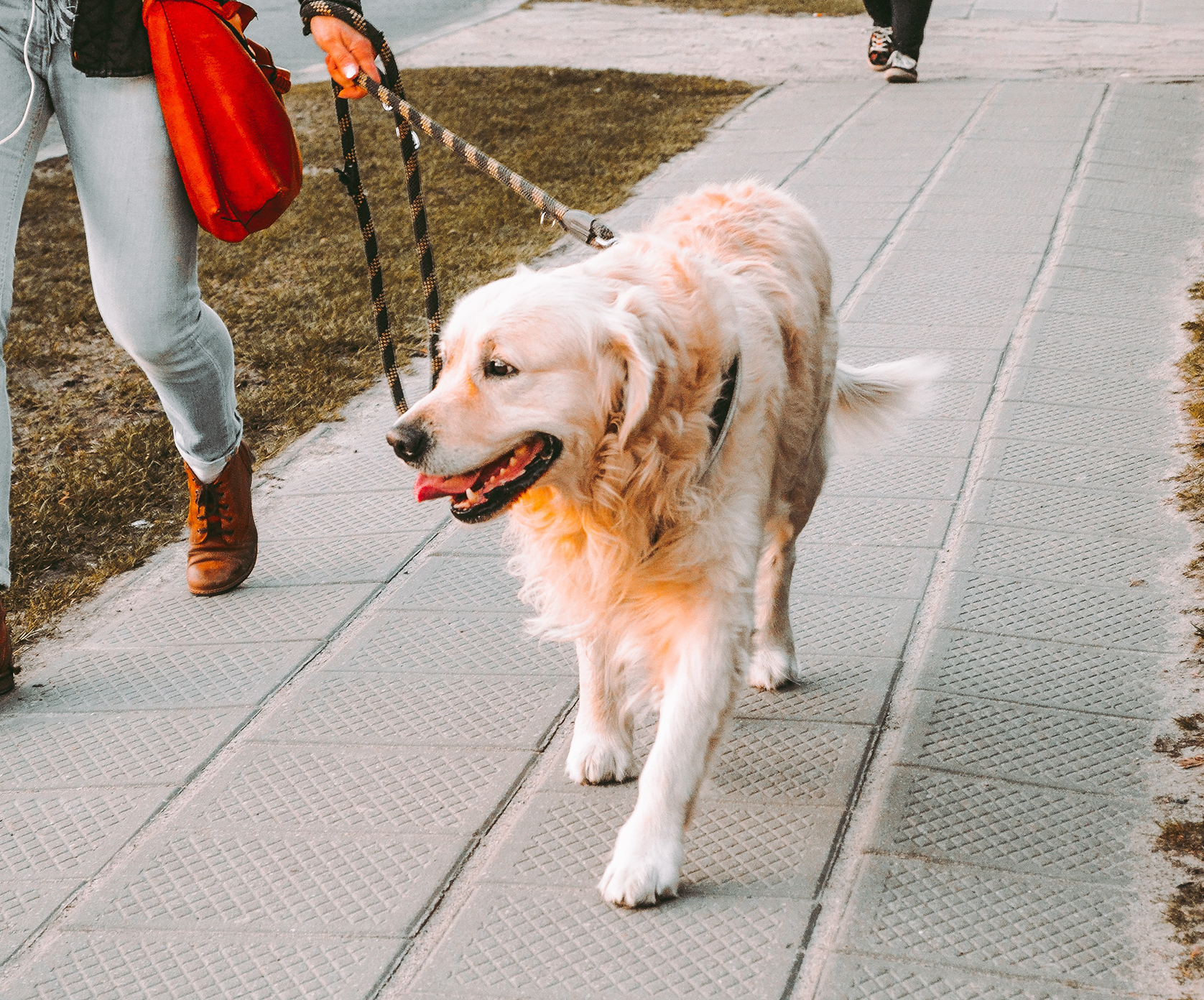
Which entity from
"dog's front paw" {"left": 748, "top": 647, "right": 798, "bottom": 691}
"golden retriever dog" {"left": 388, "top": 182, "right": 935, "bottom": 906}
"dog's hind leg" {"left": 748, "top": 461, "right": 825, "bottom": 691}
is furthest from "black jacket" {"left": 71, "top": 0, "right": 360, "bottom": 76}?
"dog's front paw" {"left": 748, "top": 647, "right": 798, "bottom": 691}

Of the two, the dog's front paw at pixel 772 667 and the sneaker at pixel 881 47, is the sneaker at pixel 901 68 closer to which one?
the sneaker at pixel 881 47

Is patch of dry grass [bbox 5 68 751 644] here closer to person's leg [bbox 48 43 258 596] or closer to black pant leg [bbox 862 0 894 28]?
person's leg [bbox 48 43 258 596]

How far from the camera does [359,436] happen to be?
190 inches

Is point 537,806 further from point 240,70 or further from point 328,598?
point 240,70

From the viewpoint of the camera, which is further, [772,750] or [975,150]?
[975,150]

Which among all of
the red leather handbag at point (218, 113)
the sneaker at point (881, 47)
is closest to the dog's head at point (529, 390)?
the red leather handbag at point (218, 113)

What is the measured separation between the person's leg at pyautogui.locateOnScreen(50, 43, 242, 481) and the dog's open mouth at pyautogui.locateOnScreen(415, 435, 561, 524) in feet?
4.03

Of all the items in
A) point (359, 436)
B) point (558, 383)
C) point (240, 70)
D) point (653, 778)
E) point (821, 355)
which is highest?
point (240, 70)

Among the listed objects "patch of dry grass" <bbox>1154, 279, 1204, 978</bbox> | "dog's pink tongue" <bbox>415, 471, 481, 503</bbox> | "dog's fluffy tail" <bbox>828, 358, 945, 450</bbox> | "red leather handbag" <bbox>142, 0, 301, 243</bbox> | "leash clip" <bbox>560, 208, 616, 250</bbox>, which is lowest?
"patch of dry grass" <bbox>1154, 279, 1204, 978</bbox>

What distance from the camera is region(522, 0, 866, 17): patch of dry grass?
12773 millimetres

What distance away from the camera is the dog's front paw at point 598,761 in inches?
111

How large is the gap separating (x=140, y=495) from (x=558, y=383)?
2.49 metres

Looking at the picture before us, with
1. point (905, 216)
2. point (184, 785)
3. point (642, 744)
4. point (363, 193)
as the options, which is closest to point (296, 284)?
point (905, 216)

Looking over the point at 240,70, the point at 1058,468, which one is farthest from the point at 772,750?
the point at 240,70
